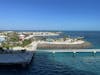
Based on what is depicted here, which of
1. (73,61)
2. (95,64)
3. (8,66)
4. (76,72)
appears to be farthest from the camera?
(73,61)

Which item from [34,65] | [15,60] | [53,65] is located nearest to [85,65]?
[53,65]

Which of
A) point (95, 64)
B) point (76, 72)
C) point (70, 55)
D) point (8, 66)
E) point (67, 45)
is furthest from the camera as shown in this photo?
point (67, 45)

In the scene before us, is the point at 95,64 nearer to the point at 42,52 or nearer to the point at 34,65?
the point at 34,65

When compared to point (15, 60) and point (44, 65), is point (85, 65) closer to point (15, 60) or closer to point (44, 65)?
point (44, 65)

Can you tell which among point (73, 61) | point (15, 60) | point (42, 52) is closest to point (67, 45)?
point (42, 52)

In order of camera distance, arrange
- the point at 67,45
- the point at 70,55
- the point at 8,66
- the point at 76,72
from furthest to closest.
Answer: the point at 67,45, the point at 70,55, the point at 8,66, the point at 76,72

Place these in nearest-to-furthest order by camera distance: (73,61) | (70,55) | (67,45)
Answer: (73,61)
(70,55)
(67,45)

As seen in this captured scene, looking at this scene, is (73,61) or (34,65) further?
(73,61)

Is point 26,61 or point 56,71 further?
point 26,61

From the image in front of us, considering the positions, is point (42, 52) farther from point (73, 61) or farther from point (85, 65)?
point (85, 65)
